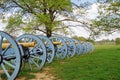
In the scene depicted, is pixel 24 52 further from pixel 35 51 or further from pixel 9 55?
pixel 9 55

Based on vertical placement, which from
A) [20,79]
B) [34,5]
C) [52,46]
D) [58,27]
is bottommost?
[20,79]

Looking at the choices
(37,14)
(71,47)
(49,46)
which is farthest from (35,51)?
(37,14)

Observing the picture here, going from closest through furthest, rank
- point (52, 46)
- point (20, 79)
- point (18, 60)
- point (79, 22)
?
point (18, 60) < point (20, 79) < point (52, 46) < point (79, 22)

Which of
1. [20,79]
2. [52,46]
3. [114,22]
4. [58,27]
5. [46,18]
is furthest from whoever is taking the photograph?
[114,22]

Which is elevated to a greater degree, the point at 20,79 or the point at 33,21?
the point at 33,21

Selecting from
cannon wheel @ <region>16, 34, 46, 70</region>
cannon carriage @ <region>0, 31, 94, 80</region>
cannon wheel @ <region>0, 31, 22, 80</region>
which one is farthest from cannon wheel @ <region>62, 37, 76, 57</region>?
cannon wheel @ <region>0, 31, 22, 80</region>

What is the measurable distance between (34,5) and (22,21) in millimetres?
1566

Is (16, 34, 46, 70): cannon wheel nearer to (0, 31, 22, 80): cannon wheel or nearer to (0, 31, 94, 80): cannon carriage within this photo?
(0, 31, 94, 80): cannon carriage

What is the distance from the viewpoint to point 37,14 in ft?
82.2

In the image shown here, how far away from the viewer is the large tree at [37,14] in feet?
83.0

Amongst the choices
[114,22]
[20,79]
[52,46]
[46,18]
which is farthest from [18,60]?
[114,22]

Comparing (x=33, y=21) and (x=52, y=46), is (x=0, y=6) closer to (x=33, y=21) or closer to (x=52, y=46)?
(x=33, y=21)

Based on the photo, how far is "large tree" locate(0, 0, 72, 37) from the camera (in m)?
25.3

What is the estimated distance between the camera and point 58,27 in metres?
26.6
